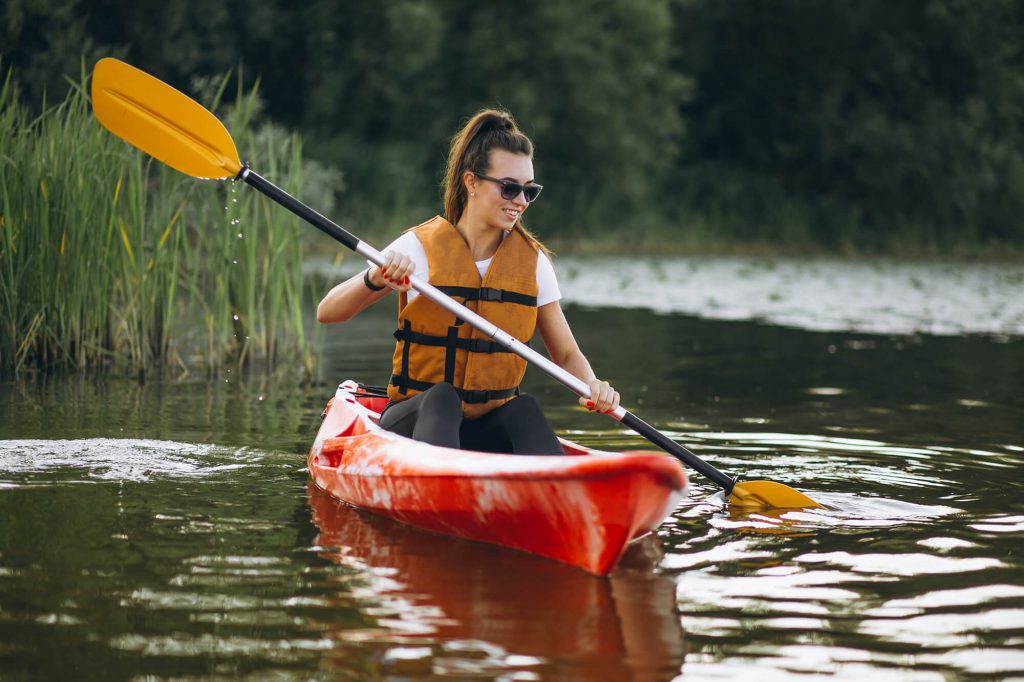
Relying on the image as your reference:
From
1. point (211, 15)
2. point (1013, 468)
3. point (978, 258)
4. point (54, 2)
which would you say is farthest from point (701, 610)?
point (978, 258)

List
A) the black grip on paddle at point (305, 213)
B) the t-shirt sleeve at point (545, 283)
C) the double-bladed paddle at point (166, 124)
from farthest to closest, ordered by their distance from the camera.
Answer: the double-bladed paddle at point (166, 124) < the black grip on paddle at point (305, 213) < the t-shirt sleeve at point (545, 283)

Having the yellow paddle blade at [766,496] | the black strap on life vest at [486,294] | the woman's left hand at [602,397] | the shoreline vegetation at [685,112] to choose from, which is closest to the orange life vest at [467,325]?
the black strap on life vest at [486,294]

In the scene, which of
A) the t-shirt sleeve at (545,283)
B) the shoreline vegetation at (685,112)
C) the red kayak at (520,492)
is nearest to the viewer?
the red kayak at (520,492)

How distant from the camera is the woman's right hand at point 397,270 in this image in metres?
4.11

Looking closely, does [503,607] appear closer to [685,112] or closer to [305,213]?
[305,213]

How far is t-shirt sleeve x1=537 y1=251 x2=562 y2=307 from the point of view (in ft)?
14.3

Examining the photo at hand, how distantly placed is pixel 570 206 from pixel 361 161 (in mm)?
4017

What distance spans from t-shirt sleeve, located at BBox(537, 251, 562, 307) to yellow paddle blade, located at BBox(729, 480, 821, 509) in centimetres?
84

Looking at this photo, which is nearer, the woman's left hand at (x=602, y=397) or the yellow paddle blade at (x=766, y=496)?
the woman's left hand at (x=602, y=397)

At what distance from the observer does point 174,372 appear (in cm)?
738

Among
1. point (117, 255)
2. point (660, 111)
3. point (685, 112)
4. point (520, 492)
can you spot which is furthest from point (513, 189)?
point (685, 112)

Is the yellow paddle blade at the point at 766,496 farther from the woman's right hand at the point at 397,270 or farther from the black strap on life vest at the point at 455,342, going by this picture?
the woman's right hand at the point at 397,270

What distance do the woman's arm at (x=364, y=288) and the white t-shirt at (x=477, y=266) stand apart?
0.10m

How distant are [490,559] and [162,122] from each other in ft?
7.93
